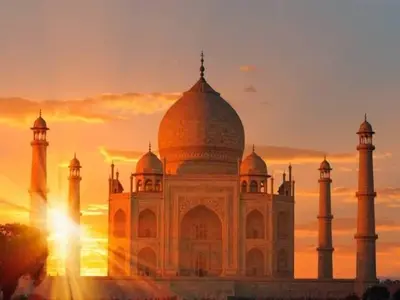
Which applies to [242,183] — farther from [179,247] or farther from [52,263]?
[52,263]

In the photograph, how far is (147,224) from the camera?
163 ft

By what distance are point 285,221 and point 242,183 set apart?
2.33 metres

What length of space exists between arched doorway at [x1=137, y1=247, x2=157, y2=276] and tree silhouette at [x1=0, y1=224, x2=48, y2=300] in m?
8.69

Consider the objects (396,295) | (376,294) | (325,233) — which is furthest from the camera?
(325,233)

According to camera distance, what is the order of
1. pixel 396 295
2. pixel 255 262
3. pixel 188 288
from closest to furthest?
pixel 396 295 < pixel 188 288 < pixel 255 262

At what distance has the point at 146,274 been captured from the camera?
4819 centimetres

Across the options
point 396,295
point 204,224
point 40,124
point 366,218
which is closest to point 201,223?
point 204,224

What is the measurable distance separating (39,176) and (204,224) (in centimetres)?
709

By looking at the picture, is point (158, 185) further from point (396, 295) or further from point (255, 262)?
point (396, 295)

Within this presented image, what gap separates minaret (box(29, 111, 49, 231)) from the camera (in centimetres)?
4697

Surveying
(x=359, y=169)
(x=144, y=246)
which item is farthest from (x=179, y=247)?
(x=359, y=169)

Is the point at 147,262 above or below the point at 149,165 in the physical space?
below

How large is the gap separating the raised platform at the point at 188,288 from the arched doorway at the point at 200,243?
3.00 metres

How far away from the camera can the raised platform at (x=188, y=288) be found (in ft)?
149
